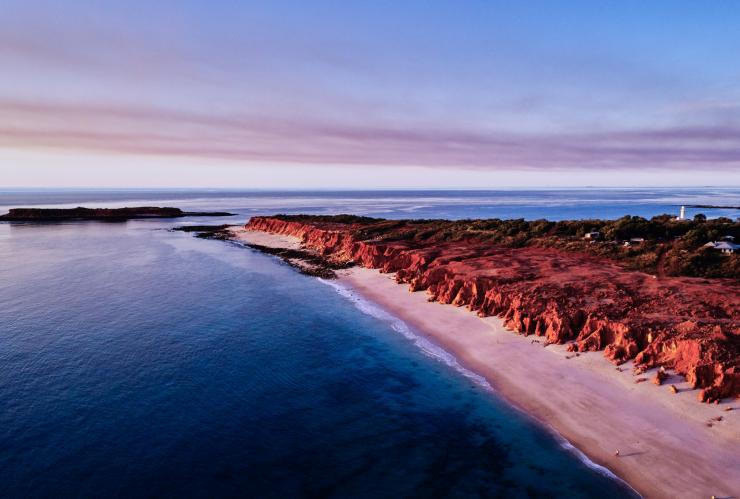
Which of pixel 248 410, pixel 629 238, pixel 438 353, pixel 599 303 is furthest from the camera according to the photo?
pixel 629 238

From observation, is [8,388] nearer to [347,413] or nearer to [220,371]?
[220,371]

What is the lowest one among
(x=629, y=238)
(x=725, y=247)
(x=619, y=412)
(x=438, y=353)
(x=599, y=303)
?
(x=438, y=353)

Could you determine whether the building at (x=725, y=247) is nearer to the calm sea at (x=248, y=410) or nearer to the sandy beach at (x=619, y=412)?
the sandy beach at (x=619, y=412)

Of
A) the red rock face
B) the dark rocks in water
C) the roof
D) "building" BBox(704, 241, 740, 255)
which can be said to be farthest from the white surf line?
the dark rocks in water

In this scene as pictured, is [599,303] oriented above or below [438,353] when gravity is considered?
above

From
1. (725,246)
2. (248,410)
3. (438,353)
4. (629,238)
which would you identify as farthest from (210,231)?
(725,246)

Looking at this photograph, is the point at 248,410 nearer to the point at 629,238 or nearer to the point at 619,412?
the point at 619,412

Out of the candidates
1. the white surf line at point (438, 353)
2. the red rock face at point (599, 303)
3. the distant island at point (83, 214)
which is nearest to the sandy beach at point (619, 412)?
the white surf line at point (438, 353)
